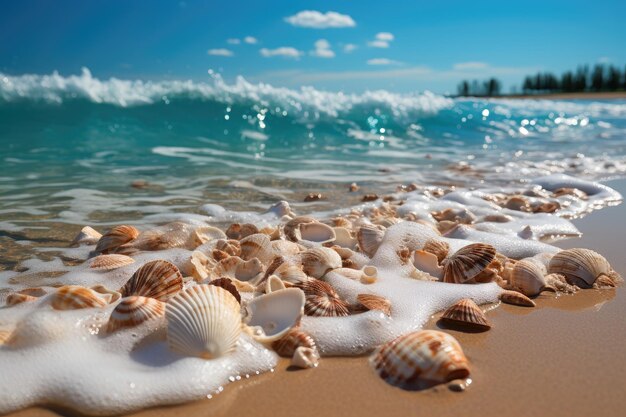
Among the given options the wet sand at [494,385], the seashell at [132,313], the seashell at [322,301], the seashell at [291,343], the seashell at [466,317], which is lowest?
the wet sand at [494,385]

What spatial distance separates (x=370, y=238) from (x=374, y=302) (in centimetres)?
95

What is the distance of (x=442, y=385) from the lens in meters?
1.84

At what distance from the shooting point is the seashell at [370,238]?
3.30 m

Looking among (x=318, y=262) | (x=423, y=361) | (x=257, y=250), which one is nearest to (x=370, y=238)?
(x=318, y=262)

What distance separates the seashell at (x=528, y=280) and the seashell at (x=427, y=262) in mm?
400

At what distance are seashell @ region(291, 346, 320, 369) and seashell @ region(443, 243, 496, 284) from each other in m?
1.05

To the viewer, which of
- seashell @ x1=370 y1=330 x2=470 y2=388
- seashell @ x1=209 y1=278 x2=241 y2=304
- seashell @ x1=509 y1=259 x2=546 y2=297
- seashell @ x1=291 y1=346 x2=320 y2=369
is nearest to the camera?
seashell @ x1=370 y1=330 x2=470 y2=388

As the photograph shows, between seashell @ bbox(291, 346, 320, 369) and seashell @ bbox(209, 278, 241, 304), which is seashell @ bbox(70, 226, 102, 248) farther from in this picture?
seashell @ bbox(291, 346, 320, 369)

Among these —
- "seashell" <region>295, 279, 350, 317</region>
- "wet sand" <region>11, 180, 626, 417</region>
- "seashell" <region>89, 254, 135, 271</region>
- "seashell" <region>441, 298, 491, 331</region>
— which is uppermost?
"seashell" <region>89, 254, 135, 271</region>

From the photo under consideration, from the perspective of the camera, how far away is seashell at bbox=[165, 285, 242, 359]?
193cm

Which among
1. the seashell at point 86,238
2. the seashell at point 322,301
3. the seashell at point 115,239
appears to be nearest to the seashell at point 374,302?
the seashell at point 322,301

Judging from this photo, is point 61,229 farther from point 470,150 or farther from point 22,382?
point 470,150

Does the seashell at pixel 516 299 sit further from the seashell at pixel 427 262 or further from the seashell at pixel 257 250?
Answer: the seashell at pixel 257 250

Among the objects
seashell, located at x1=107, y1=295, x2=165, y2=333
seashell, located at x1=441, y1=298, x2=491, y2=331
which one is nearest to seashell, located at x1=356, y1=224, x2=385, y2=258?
seashell, located at x1=441, y1=298, x2=491, y2=331
